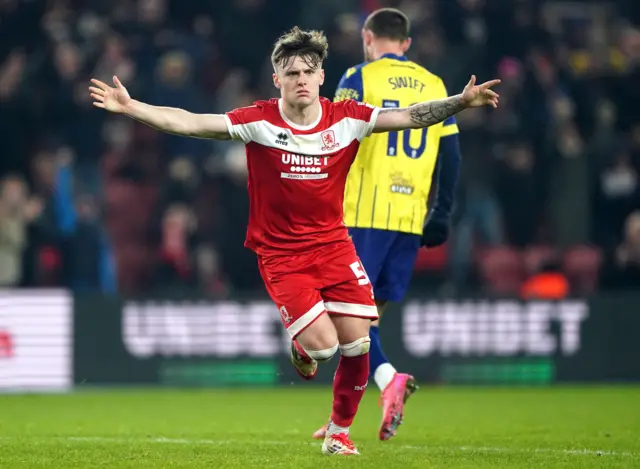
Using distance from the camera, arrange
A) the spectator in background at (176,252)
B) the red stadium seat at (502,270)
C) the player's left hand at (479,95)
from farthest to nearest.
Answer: the red stadium seat at (502,270) < the spectator in background at (176,252) < the player's left hand at (479,95)

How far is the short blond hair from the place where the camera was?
701 cm

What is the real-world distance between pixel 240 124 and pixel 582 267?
8.92 metres

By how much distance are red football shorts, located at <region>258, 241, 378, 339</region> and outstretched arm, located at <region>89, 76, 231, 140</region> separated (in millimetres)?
807

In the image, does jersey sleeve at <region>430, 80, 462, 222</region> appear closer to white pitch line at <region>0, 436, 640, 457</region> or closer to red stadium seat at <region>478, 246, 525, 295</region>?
white pitch line at <region>0, 436, 640, 457</region>

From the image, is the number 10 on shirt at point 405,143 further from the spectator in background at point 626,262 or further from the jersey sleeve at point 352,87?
the spectator in background at point 626,262

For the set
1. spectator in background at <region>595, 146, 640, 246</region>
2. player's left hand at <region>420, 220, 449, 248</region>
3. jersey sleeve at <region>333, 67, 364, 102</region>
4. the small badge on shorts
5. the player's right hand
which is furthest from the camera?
spectator in background at <region>595, 146, 640, 246</region>

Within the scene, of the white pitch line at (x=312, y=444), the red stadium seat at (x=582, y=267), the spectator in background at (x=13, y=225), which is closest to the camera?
the white pitch line at (x=312, y=444)

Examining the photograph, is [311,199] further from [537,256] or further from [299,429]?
[537,256]

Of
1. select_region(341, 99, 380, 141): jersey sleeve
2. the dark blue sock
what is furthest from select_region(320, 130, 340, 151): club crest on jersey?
the dark blue sock

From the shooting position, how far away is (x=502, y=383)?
13.9 meters

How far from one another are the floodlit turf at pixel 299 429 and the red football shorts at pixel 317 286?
2.57 ft

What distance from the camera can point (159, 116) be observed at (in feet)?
22.0

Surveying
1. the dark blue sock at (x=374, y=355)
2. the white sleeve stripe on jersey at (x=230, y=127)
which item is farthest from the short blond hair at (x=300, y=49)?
the dark blue sock at (x=374, y=355)

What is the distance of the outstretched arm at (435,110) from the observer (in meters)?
6.83
